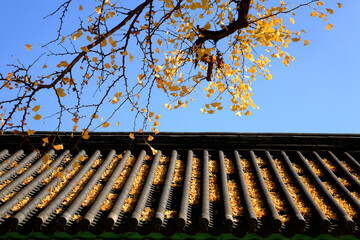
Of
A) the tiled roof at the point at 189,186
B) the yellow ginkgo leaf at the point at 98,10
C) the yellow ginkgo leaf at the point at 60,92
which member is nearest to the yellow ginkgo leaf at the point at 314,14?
the tiled roof at the point at 189,186

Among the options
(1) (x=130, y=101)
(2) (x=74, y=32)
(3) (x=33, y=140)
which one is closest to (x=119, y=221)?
(1) (x=130, y=101)

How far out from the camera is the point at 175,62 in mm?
5844

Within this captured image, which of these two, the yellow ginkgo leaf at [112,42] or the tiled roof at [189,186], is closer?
the tiled roof at [189,186]

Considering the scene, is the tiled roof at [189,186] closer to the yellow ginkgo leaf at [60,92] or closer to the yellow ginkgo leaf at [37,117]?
the yellow ginkgo leaf at [37,117]

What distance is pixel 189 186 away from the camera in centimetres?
477

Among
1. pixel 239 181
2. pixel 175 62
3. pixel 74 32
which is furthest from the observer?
pixel 175 62

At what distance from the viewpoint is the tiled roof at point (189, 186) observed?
3.62 m

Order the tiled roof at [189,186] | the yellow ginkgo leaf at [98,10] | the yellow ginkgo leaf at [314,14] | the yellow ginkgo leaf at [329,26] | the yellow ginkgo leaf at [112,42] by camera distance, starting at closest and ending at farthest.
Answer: the tiled roof at [189,186] < the yellow ginkgo leaf at [112,42] < the yellow ginkgo leaf at [98,10] < the yellow ginkgo leaf at [329,26] < the yellow ginkgo leaf at [314,14]

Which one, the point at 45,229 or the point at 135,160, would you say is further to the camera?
the point at 135,160

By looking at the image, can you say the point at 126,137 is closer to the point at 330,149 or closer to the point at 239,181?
the point at 239,181

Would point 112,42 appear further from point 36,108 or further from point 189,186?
point 189,186

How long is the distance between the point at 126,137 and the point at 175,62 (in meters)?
1.72

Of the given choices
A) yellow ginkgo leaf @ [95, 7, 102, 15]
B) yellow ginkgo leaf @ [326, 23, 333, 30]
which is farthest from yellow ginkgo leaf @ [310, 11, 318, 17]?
yellow ginkgo leaf @ [95, 7, 102, 15]

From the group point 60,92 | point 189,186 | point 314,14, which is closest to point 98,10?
point 60,92
